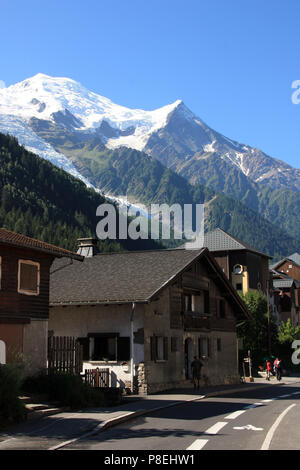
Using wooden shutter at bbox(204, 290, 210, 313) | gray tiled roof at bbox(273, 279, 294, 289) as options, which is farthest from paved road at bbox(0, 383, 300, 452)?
gray tiled roof at bbox(273, 279, 294, 289)

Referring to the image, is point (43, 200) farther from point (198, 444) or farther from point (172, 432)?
point (198, 444)

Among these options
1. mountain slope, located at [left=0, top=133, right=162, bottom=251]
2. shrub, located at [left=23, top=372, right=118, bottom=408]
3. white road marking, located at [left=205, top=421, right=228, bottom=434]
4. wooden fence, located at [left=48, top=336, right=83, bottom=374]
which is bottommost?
white road marking, located at [left=205, top=421, right=228, bottom=434]

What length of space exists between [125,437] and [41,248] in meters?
11.2

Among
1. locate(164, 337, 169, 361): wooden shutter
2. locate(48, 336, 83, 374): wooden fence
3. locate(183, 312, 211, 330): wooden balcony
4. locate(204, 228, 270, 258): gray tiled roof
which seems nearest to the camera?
locate(48, 336, 83, 374): wooden fence

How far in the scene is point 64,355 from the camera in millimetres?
24500

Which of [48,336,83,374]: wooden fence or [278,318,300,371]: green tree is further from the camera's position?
[278,318,300,371]: green tree

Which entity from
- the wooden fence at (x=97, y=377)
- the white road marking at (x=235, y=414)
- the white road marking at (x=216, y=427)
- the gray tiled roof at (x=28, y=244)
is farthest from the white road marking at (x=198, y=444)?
the wooden fence at (x=97, y=377)

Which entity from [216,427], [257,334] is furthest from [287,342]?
[216,427]

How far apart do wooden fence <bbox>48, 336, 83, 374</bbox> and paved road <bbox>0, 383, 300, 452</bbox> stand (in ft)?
15.6

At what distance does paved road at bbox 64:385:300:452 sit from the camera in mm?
12977

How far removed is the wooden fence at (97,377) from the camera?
26.0 m

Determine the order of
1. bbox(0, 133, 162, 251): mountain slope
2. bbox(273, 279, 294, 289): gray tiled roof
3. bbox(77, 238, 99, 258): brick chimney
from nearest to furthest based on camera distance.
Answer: bbox(77, 238, 99, 258): brick chimney < bbox(273, 279, 294, 289): gray tiled roof < bbox(0, 133, 162, 251): mountain slope

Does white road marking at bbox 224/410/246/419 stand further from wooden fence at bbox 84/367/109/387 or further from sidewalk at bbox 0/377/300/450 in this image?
wooden fence at bbox 84/367/109/387

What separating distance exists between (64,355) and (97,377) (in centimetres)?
363
